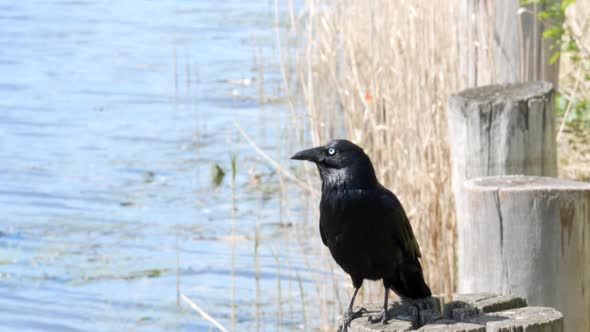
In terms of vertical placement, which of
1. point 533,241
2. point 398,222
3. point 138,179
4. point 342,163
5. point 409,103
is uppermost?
point 409,103

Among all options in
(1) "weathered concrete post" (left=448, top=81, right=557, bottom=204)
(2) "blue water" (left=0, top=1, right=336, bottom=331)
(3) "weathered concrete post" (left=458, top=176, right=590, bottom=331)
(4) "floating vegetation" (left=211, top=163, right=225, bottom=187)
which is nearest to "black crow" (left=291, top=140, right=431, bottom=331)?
(3) "weathered concrete post" (left=458, top=176, right=590, bottom=331)

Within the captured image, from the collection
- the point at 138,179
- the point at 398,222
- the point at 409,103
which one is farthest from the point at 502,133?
the point at 138,179

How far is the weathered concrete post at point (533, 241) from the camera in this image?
393cm

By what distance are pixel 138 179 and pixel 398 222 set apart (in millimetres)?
5719

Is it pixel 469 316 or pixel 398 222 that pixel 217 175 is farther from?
pixel 469 316

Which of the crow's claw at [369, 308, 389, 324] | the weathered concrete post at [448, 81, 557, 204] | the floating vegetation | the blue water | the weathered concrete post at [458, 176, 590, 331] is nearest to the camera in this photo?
the crow's claw at [369, 308, 389, 324]

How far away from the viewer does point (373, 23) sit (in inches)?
239

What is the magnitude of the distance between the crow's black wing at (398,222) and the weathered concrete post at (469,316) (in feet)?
0.78

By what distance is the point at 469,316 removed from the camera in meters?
3.06

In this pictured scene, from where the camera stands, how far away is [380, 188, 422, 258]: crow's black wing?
11.0 ft

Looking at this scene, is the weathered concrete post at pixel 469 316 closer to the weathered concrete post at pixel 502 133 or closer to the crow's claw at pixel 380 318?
the crow's claw at pixel 380 318

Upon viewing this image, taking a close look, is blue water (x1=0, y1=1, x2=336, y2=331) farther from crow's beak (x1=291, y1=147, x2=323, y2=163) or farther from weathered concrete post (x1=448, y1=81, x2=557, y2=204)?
crow's beak (x1=291, y1=147, x2=323, y2=163)

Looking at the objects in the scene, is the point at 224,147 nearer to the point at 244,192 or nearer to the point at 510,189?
the point at 244,192

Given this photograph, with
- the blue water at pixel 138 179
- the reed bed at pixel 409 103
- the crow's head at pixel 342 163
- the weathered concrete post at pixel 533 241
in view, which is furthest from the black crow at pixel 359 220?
the reed bed at pixel 409 103
